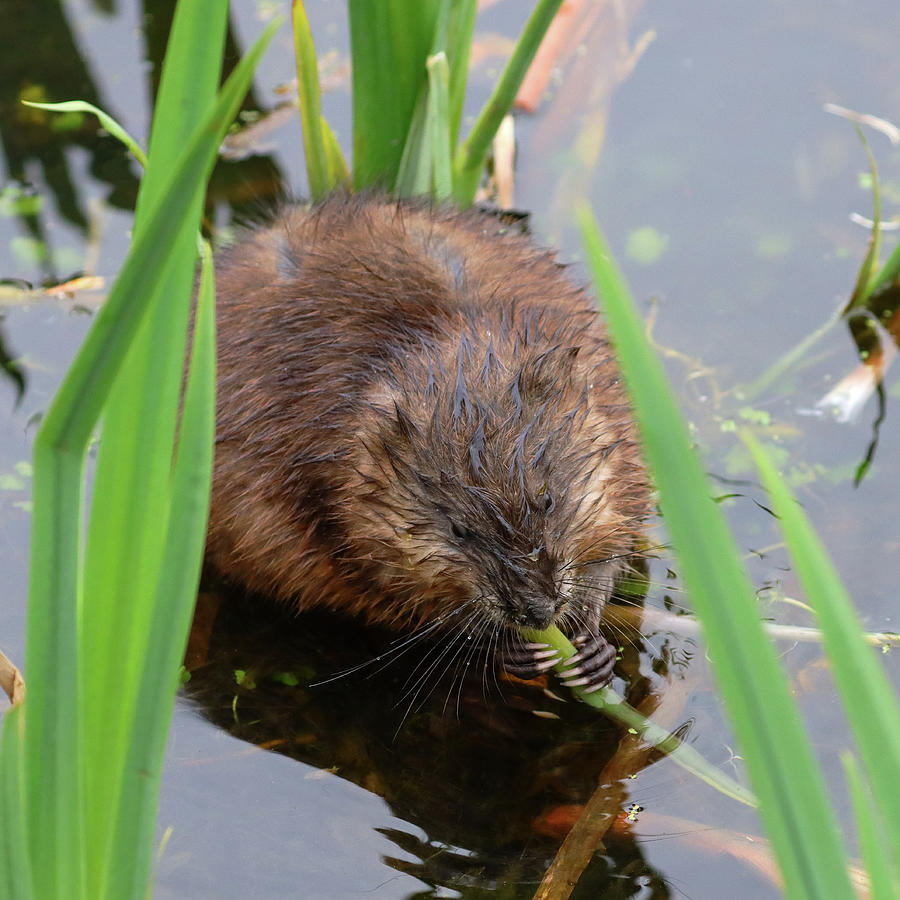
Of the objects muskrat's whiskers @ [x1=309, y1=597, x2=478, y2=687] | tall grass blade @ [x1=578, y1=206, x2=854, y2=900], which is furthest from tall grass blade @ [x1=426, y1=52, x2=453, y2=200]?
tall grass blade @ [x1=578, y1=206, x2=854, y2=900]

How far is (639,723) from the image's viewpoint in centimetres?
222

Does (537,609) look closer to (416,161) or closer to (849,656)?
(849,656)

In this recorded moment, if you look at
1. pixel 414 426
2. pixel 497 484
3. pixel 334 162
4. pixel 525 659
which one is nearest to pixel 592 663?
pixel 525 659

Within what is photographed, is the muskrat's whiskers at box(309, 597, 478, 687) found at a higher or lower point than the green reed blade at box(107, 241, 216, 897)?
lower

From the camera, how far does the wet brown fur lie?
2.13 meters

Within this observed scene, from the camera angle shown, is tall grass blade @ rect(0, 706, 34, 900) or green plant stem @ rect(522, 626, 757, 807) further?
green plant stem @ rect(522, 626, 757, 807)

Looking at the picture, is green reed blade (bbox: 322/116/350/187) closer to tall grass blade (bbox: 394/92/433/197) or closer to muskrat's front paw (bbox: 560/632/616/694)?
tall grass blade (bbox: 394/92/433/197)

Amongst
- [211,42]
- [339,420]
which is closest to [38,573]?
[211,42]

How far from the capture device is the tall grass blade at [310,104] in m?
2.72

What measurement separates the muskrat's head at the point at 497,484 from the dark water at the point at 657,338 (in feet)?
0.90

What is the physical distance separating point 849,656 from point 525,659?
60.1 inches

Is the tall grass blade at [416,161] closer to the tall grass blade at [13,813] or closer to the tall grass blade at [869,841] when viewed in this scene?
the tall grass blade at [13,813]

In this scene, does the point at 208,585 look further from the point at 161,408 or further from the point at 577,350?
the point at 161,408

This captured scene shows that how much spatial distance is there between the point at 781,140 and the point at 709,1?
0.67 meters
